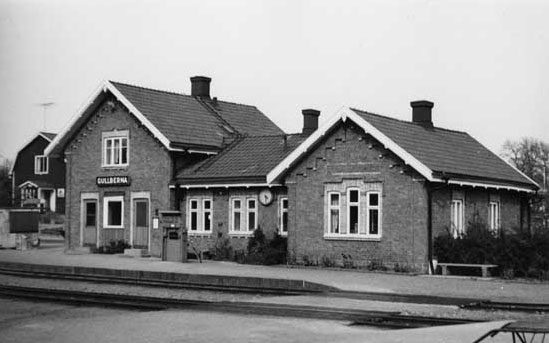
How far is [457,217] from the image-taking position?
26.4 m

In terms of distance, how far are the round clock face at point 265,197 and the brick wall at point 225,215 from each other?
0.13m

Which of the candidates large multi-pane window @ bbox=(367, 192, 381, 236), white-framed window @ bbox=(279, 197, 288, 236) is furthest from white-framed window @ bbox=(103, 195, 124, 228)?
large multi-pane window @ bbox=(367, 192, 381, 236)

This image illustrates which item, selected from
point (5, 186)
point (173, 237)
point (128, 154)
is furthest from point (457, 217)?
point (5, 186)

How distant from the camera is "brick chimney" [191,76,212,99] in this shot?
3938 cm

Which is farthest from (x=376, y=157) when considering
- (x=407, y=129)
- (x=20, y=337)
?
(x=20, y=337)

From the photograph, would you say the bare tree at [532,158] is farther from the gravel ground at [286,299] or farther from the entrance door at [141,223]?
the gravel ground at [286,299]

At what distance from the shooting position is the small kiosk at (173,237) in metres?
27.7

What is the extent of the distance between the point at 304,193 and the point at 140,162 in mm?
8773

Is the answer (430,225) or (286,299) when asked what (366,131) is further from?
(286,299)

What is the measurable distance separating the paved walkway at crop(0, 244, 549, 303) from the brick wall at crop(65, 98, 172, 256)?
9.37 feet

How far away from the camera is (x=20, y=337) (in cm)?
1238

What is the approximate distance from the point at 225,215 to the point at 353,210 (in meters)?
6.10

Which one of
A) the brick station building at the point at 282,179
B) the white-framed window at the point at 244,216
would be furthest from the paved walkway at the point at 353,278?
the white-framed window at the point at 244,216

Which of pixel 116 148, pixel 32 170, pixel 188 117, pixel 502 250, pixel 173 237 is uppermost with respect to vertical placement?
pixel 188 117
